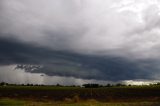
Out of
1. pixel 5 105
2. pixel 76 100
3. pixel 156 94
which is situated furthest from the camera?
pixel 156 94

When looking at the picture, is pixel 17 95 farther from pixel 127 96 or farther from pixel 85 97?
pixel 127 96

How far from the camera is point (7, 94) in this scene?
178625mm

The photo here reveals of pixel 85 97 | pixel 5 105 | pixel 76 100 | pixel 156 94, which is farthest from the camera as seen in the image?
pixel 156 94

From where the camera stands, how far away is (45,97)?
172750mm

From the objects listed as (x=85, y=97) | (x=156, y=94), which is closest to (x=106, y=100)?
(x=85, y=97)

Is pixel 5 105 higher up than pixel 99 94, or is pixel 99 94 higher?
pixel 99 94

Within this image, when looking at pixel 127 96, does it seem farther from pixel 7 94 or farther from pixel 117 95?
pixel 7 94

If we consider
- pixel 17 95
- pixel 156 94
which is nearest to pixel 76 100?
pixel 17 95

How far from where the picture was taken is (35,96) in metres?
176

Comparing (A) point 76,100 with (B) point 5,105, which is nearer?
(B) point 5,105

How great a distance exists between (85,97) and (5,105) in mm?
70720

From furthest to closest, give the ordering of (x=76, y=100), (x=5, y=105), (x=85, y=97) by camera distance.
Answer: (x=85, y=97) < (x=76, y=100) < (x=5, y=105)

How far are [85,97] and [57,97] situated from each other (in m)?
16.2

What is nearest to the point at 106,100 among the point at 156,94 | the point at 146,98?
the point at 146,98
